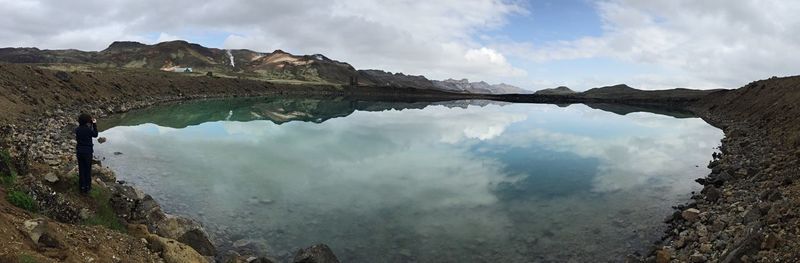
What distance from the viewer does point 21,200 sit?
10180 millimetres

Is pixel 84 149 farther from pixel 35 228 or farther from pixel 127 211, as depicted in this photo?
pixel 35 228

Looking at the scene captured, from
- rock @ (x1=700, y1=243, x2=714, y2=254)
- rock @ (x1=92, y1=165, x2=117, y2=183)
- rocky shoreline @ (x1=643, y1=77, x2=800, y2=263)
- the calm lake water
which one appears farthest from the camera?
rock @ (x1=92, y1=165, x2=117, y2=183)

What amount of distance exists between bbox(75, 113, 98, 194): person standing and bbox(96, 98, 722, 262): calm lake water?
12.6ft

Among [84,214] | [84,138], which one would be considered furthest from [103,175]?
[84,214]

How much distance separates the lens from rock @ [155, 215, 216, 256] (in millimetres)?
12477

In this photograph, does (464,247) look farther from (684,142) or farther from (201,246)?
(684,142)

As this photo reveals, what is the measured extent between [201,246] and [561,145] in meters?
33.3

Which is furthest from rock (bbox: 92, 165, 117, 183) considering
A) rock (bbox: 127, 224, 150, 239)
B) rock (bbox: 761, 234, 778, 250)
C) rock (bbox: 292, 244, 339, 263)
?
rock (bbox: 761, 234, 778, 250)

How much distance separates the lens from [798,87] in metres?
48.0

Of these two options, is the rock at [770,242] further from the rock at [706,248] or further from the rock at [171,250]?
the rock at [171,250]

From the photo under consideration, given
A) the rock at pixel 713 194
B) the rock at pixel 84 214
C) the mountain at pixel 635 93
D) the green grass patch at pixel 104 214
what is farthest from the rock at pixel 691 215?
the mountain at pixel 635 93

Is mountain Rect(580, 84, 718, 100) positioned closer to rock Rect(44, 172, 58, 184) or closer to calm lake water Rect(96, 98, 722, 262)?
calm lake water Rect(96, 98, 722, 262)

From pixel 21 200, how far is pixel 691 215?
19.6 meters

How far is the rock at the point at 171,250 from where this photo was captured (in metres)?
10.2
